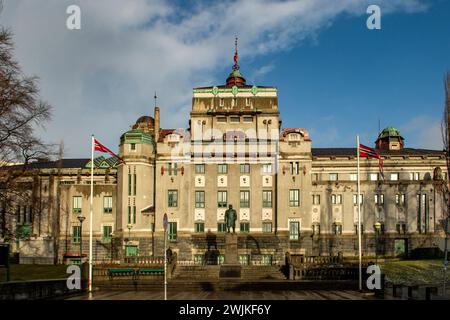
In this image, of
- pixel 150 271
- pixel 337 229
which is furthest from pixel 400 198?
pixel 150 271

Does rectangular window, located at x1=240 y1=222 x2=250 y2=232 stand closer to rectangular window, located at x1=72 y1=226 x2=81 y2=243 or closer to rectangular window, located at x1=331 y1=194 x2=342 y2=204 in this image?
rectangular window, located at x1=331 y1=194 x2=342 y2=204

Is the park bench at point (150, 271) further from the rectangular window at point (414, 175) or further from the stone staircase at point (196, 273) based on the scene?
the rectangular window at point (414, 175)

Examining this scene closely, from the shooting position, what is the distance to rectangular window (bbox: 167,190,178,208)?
60219 millimetres

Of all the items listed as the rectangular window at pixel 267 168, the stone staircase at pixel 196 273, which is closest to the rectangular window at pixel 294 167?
the rectangular window at pixel 267 168

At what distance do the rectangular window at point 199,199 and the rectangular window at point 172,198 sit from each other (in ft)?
7.91

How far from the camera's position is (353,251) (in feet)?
201

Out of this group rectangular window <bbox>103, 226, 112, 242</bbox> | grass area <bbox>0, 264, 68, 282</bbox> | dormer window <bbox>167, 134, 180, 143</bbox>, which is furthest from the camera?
rectangular window <bbox>103, 226, 112, 242</bbox>

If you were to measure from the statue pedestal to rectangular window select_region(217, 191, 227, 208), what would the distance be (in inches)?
467

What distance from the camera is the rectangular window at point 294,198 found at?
5947cm

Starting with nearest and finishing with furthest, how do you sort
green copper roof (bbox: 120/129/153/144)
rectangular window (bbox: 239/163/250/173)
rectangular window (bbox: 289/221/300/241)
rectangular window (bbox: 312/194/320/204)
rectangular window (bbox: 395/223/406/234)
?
rectangular window (bbox: 289/221/300/241)
rectangular window (bbox: 239/163/250/173)
green copper roof (bbox: 120/129/153/144)
rectangular window (bbox: 395/223/406/234)
rectangular window (bbox: 312/194/320/204)

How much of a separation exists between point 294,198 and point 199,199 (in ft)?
37.4

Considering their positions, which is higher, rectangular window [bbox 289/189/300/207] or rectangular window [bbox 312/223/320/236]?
rectangular window [bbox 289/189/300/207]

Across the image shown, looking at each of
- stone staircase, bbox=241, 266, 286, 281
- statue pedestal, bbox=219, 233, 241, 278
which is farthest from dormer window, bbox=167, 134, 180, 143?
stone staircase, bbox=241, 266, 286, 281
